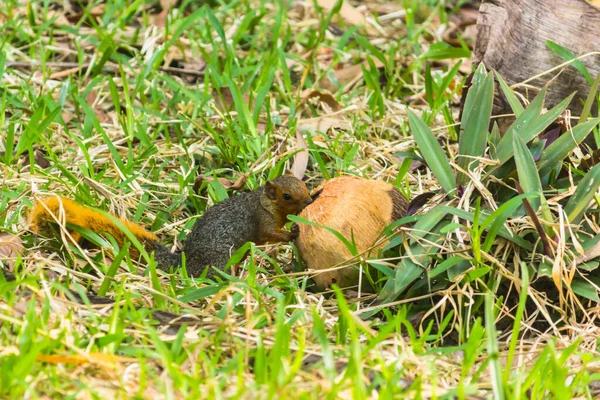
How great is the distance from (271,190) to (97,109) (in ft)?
6.38

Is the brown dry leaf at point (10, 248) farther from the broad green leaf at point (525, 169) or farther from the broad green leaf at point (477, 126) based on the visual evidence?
the broad green leaf at point (525, 169)

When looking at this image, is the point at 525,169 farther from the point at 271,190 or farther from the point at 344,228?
the point at 271,190

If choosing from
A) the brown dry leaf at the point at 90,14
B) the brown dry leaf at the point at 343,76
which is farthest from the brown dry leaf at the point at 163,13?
the brown dry leaf at the point at 343,76

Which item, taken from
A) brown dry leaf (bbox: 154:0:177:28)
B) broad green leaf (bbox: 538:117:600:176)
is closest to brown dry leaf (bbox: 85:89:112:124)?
brown dry leaf (bbox: 154:0:177:28)

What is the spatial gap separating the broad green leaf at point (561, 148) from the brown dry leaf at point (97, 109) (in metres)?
2.85

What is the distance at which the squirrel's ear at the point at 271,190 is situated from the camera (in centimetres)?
424

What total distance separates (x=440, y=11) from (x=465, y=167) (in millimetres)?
3618

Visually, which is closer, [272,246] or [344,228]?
[344,228]

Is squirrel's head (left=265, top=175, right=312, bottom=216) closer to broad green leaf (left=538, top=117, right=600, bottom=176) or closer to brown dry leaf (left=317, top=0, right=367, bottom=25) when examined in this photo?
broad green leaf (left=538, top=117, right=600, bottom=176)

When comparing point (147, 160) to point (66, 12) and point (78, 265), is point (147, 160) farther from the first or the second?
point (66, 12)

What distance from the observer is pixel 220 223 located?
416cm

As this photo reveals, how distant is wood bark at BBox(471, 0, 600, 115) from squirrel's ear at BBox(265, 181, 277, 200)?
1.24 meters

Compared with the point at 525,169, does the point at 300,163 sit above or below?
below

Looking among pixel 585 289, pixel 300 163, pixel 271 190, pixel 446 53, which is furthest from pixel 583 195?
pixel 446 53
